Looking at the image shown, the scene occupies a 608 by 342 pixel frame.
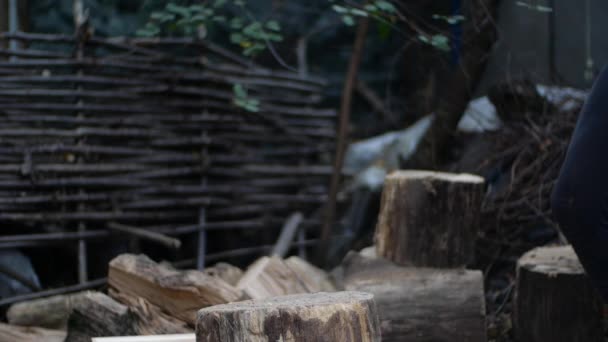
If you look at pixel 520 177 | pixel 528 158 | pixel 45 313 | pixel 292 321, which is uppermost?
pixel 528 158

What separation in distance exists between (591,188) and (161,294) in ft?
5.93

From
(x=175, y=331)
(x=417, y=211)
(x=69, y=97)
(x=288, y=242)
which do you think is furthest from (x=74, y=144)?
(x=417, y=211)

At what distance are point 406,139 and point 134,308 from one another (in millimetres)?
3331

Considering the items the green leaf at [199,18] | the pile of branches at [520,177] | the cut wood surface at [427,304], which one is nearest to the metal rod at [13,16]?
the green leaf at [199,18]

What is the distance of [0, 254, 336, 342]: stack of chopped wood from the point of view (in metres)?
3.29

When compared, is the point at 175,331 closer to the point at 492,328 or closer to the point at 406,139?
the point at 492,328

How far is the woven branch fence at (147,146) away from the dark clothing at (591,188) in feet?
9.95

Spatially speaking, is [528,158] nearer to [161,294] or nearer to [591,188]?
[591,188]

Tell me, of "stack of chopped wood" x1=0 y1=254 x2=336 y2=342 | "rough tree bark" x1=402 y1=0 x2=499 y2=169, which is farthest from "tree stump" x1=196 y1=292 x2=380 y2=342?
"rough tree bark" x1=402 y1=0 x2=499 y2=169

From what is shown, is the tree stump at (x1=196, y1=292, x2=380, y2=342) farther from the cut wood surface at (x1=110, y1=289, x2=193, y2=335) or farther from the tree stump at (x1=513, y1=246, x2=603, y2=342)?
the tree stump at (x1=513, y1=246, x2=603, y2=342)

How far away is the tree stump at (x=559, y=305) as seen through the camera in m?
3.47

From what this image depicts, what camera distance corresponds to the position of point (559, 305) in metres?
3.48

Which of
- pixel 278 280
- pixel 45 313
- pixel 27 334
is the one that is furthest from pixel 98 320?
pixel 45 313

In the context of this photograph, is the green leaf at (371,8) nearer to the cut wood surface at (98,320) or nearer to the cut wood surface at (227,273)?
the cut wood surface at (227,273)
